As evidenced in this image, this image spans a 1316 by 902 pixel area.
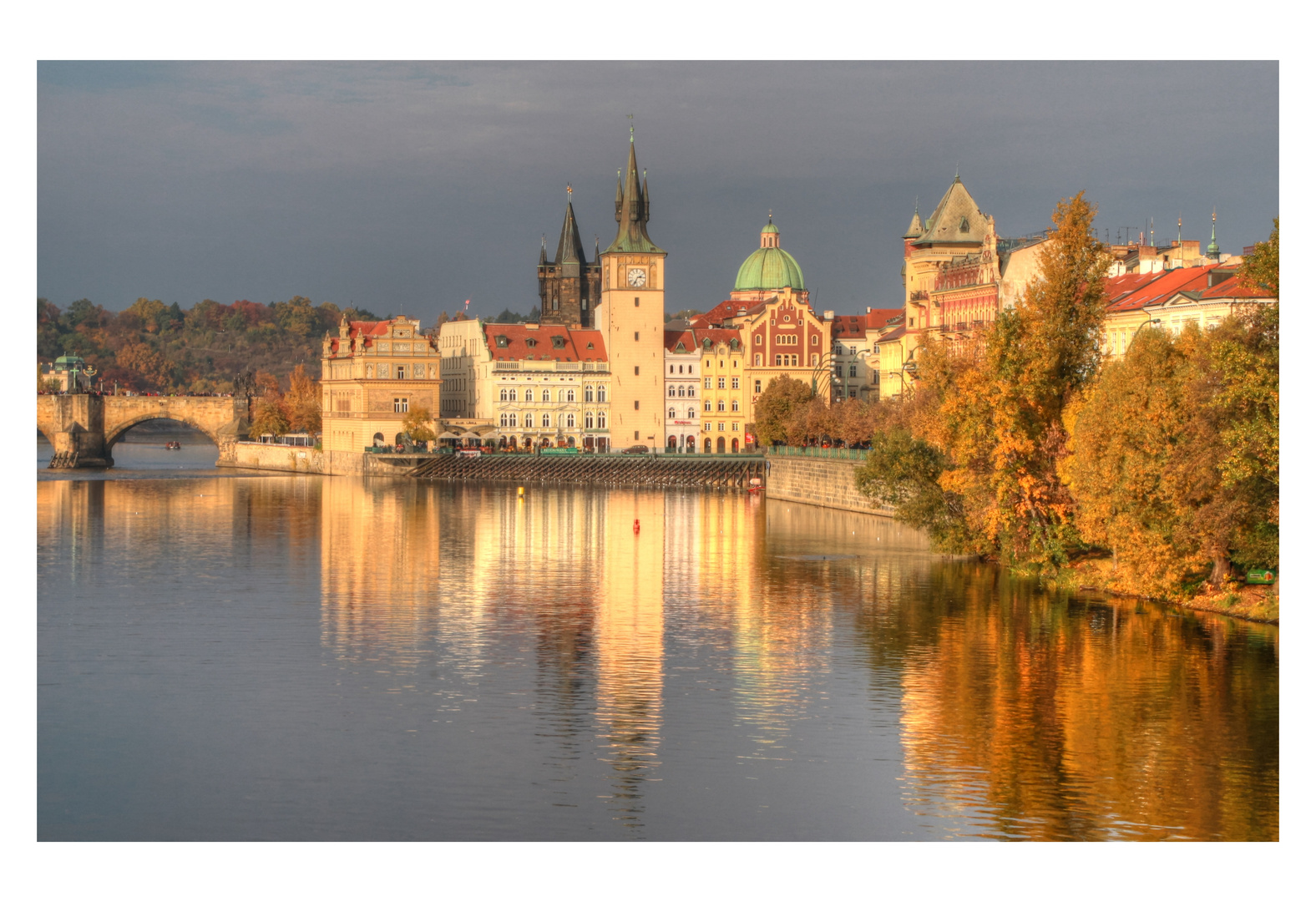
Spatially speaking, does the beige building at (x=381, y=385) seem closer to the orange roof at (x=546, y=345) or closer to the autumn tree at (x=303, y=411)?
the orange roof at (x=546, y=345)

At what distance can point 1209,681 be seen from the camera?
3272 centimetres

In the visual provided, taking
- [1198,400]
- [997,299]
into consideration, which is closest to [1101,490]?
[1198,400]

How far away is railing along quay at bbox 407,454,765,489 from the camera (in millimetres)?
111250

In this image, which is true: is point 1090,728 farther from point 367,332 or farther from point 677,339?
point 367,332

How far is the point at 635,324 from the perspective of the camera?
14038 centimetres

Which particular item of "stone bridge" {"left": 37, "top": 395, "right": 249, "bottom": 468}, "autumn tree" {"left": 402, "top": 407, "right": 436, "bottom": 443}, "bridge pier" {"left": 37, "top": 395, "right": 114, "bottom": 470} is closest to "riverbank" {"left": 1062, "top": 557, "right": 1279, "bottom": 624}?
"autumn tree" {"left": 402, "top": 407, "right": 436, "bottom": 443}

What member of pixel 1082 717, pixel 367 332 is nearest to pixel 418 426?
pixel 367 332

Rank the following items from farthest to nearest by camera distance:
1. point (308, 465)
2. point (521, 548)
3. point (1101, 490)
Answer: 1. point (308, 465)
2. point (521, 548)
3. point (1101, 490)

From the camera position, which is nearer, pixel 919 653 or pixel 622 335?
pixel 919 653

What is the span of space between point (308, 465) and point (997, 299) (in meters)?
68.0

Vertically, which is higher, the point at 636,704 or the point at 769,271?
the point at 769,271

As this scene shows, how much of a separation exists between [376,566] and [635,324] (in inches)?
3383

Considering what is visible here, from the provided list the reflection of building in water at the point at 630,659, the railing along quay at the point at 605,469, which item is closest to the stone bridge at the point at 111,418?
the railing along quay at the point at 605,469

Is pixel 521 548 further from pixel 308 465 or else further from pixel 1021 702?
pixel 308 465
